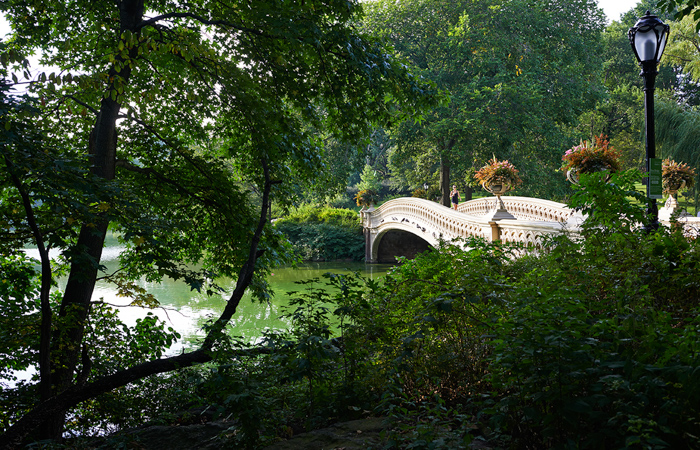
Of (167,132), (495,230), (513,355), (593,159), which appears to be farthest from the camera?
(495,230)

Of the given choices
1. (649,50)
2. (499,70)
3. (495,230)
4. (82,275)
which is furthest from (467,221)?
(82,275)

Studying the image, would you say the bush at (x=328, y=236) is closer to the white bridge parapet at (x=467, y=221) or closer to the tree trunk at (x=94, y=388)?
the white bridge parapet at (x=467, y=221)

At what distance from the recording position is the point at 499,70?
65.8 ft

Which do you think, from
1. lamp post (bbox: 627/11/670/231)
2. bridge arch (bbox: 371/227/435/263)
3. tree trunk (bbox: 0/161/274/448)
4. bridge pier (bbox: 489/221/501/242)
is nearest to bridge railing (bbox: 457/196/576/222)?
bridge pier (bbox: 489/221/501/242)

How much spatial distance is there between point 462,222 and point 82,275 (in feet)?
36.3

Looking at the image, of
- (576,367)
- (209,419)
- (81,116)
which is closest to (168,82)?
(81,116)

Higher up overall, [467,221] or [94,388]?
[467,221]

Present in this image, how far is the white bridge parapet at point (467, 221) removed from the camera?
9203mm

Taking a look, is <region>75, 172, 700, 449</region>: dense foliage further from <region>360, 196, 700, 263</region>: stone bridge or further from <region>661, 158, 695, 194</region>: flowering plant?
<region>661, 158, 695, 194</region>: flowering plant

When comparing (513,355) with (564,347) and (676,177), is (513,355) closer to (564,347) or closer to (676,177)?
(564,347)

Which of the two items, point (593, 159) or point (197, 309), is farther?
point (197, 309)

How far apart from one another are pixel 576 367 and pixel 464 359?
1.14 metres

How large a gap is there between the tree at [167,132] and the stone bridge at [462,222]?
6.23ft

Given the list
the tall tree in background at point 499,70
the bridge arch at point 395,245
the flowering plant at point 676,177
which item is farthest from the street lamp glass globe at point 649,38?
the bridge arch at point 395,245
